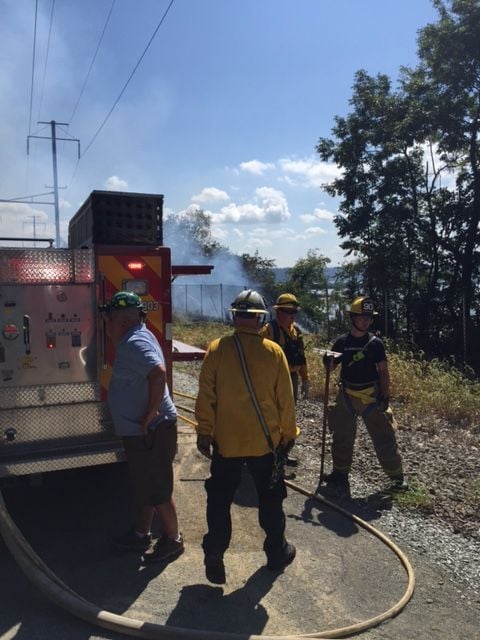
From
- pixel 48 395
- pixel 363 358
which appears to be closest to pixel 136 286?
pixel 48 395

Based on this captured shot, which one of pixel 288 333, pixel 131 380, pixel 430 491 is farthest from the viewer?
pixel 288 333

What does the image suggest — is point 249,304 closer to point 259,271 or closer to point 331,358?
point 331,358

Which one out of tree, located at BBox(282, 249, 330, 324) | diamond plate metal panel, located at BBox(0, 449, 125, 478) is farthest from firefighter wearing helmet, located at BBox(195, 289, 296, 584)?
tree, located at BBox(282, 249, 330, 324)

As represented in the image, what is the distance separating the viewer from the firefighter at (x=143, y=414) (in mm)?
3586

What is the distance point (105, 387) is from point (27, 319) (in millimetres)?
802

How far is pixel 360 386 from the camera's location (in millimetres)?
5109

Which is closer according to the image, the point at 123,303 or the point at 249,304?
the point at 249,304

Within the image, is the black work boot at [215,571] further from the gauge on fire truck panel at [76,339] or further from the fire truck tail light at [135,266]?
the fire truck tail light at [135,266]

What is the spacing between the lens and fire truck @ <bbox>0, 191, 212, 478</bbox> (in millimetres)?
4156

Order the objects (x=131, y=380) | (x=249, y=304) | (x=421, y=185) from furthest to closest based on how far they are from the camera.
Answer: (x=421, y=185), (x=131, y=380), (x=249, y=304)

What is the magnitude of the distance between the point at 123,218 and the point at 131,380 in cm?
158

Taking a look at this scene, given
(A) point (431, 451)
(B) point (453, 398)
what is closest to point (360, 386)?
(A) point (431, 451)

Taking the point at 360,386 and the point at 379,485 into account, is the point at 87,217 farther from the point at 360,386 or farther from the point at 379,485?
the point at 379,485

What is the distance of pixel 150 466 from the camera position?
12.2 ft
